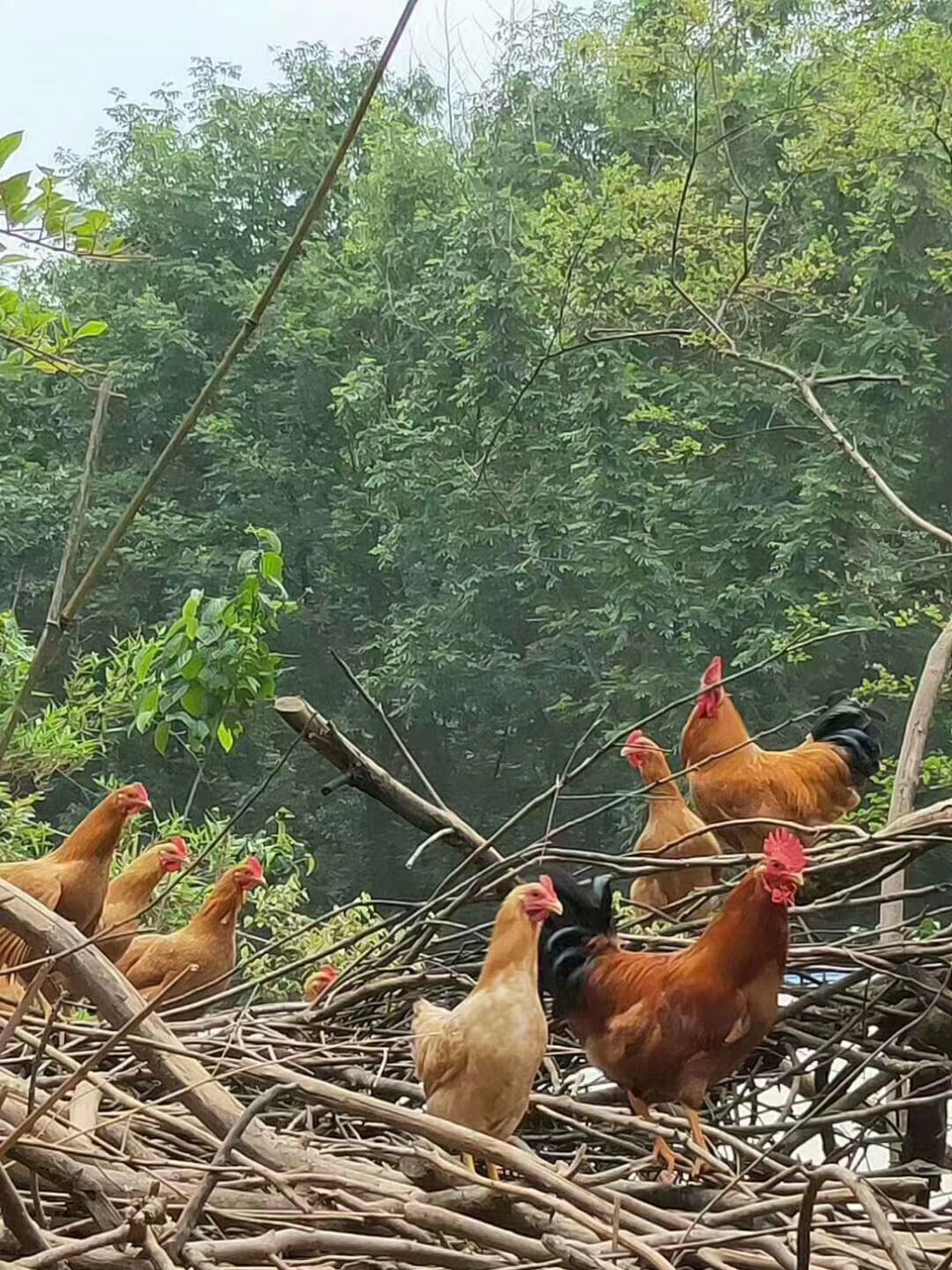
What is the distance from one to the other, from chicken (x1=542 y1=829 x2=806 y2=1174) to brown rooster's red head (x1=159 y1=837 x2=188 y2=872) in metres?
0.59

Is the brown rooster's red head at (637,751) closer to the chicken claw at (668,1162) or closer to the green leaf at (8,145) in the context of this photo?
the chicken claw at (668,1162)

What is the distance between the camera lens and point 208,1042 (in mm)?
756

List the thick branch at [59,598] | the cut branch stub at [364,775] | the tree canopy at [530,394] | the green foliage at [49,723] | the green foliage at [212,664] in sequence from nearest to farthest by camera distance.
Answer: the thick branch at [59,598]
the cut branch stub at [364,775]
the green foliage at [212,664]
the green foliage at [49,723]
the tree canopy at [530,394]

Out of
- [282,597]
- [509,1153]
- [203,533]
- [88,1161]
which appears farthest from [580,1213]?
[203,533]

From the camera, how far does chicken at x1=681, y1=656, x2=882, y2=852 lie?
1101mm

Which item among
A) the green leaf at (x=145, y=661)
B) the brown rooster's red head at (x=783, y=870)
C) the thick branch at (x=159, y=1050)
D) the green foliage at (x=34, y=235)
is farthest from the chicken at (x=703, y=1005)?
the green leaf at (x=145, y=661)

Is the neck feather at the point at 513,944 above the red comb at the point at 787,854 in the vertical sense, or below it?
below

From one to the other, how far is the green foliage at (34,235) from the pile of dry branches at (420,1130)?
25cm

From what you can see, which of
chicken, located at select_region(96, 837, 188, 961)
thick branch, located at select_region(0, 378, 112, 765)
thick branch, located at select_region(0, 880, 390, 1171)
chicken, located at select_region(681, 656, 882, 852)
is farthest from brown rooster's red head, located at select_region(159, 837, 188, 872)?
thick branch, located at select_region(0, 378, 112, 765)

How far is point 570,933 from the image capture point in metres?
0.83

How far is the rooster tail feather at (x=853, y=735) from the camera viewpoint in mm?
1199

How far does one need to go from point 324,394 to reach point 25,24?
1.95 feet

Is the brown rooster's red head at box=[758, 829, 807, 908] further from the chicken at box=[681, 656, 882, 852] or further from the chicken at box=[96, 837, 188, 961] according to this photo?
the chicken at box=[96, 837, 188, 961]

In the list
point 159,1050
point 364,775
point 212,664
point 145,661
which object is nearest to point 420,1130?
point 159,1050
